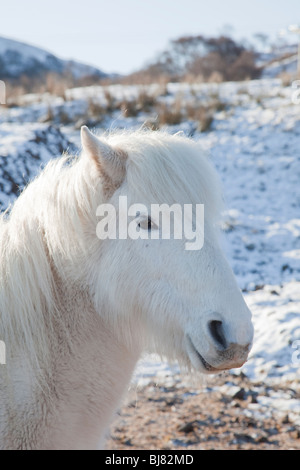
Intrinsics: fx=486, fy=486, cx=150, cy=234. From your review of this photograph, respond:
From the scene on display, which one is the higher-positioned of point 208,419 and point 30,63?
point 30,63

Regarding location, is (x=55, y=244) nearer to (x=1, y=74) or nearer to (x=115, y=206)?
(x=115, y=206)

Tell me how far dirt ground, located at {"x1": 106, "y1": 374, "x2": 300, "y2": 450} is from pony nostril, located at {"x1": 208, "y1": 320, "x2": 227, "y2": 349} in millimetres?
1579

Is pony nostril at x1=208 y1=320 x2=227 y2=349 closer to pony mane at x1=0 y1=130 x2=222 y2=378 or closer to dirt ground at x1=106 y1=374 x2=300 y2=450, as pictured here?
pony mane at x1=0 y1=130 x2=222 y2=378

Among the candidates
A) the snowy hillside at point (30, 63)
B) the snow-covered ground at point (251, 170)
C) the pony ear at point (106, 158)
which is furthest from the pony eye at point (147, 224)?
the snowy hillside at point (30, 63)

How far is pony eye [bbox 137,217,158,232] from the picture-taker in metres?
1.85

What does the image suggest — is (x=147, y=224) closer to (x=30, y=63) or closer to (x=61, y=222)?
(x=61, y=222)

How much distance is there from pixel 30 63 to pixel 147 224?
41.3 m

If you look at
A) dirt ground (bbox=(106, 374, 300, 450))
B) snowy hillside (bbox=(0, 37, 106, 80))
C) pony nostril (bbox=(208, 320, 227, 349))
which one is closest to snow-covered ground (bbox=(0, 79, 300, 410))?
dirt ground (bbox=(106, 374, 300, 450))

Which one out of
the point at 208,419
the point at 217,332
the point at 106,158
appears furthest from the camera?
the point at 208,419

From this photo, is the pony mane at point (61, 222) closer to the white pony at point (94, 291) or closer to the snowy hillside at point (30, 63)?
the white pony at point (94, 291)

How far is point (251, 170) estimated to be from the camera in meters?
9.53

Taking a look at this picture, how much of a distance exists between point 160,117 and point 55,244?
9242mm

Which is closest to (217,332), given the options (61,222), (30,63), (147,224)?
(147,224)

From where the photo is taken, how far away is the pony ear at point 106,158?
1.80m
